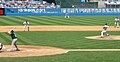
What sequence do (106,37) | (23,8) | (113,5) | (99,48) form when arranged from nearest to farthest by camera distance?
(99,48)
(106,37)
(23,8)
(113,5)

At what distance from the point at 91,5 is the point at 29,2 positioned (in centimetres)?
1558

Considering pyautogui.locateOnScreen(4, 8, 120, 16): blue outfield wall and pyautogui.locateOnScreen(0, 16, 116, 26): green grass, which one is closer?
pyautogui.locateOnScreen(0, 16, 116, 26): green grass

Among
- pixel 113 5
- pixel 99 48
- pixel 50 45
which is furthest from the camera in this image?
pixel 113 5

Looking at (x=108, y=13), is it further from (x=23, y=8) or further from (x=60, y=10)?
(x=23, y=8)

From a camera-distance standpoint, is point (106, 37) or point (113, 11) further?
point (113, 11)

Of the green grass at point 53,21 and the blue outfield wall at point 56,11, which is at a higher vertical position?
the blue outfield wall at point 56,11

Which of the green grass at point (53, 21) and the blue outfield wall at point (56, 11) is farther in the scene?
the blue outfield wall at point (56, 11)

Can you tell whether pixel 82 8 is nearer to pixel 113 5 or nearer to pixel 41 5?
pixel 41 5

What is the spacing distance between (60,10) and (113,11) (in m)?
13.4

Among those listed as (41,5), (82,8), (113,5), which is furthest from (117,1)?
(41,5)

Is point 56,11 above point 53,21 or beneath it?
above

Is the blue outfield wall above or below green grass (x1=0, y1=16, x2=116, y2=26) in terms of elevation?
above

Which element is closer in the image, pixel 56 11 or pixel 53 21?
pixel 53 21

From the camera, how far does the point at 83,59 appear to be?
1848cm
